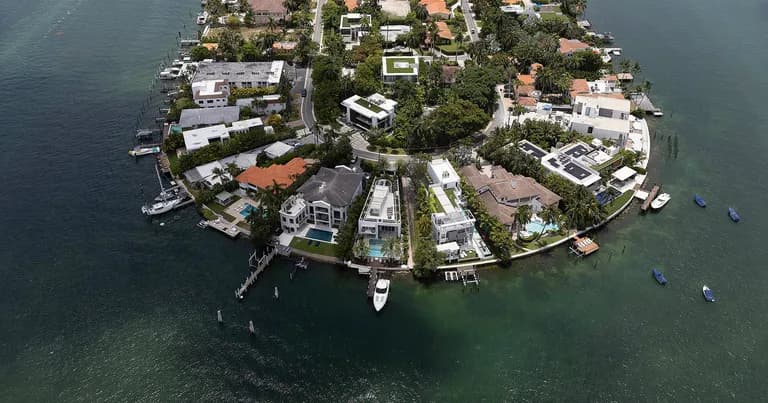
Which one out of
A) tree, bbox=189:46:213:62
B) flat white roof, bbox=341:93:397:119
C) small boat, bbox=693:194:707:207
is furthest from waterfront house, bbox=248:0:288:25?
small boat, bbox=693:194:707:207

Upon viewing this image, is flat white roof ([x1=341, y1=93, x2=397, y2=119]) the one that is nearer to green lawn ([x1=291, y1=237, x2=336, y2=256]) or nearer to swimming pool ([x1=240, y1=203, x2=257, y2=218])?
swimming pool ([x1=240, y1=203, x2=257, y2=218])

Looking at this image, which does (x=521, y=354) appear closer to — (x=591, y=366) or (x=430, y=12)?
(x=591, y=366)

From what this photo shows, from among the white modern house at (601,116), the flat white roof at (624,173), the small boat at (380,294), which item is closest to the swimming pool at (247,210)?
the small boat at (380,294)

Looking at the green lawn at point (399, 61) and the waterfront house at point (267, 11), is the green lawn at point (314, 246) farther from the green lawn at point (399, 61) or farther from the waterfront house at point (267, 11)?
the waterfront house at point (267, 11)

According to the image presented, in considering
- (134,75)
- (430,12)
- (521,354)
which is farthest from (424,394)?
(430,12)

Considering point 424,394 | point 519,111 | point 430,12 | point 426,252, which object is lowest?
point 424,394

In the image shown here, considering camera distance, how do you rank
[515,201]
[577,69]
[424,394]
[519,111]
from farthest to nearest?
1. [577,69]
2. [519,111]
3. [515,201]
4. [424,394]

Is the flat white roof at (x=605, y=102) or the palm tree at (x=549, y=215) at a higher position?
the flat white roof at (x=605, y=102)
